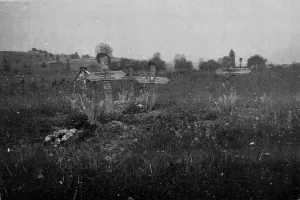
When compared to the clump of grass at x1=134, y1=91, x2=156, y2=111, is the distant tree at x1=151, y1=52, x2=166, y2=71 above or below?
above

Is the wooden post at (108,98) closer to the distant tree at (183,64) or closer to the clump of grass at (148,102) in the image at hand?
the clump of grass at (148,102)

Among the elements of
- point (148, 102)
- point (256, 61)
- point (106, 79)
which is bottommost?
point (148, 102)

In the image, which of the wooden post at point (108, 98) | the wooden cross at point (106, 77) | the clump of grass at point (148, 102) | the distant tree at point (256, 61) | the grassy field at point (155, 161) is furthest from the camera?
the distant tree at point (256, 61)

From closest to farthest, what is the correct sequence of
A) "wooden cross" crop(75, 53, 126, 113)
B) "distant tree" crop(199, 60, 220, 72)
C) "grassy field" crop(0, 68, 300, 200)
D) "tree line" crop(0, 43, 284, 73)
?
"grassy field" crop(0, 68, 300, 200), "wooden cross" crop(75, 53, 126, 113), "tree line" crop(0, 43, 284, 73), "distant tree" crop(199, 60, 220, 72)

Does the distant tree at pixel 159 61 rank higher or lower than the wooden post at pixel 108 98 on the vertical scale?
higher

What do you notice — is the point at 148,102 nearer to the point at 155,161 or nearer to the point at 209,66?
the point at 155,161

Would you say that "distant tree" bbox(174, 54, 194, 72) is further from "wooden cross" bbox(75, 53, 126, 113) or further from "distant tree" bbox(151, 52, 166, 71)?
"wooden cross" bbox(75, 53, 126, 113)

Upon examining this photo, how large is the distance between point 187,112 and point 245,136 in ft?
8.19

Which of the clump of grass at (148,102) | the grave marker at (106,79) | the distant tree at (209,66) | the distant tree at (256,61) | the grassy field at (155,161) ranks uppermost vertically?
the distant tree at (256,61)

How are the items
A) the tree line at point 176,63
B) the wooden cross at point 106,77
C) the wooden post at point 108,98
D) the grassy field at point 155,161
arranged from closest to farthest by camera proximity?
the grassy field at point 155,161
the wooden post at point 108,98
the wooden cross at point 106,77
the tree line at point 176,63

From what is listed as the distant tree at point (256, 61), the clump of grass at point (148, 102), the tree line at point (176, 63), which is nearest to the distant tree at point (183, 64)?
the tree line at point (176, 63)

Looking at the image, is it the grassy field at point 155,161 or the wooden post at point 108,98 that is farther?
the wooden post at point 108,98

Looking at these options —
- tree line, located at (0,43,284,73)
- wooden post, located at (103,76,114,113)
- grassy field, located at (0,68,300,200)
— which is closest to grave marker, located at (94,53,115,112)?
wooden post, located at (103,76,114,113)

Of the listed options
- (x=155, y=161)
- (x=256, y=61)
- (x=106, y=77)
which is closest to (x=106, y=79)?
(x=106, y=77)
